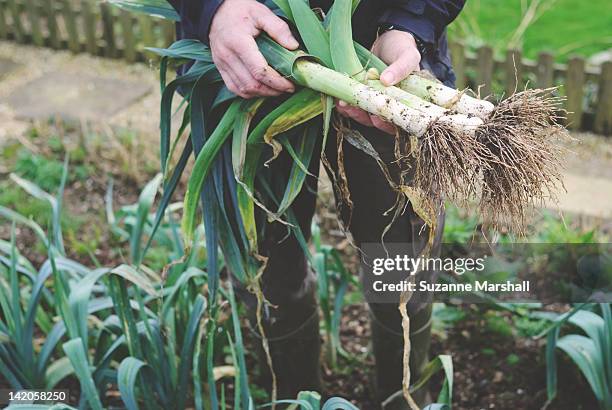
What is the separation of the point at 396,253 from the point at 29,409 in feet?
2.84

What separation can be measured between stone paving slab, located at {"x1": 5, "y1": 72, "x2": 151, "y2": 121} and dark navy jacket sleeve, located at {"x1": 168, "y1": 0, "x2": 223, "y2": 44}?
2333 mm

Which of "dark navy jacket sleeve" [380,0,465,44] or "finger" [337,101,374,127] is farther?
"dark navy jacket sleeve" [380,0,465,44]

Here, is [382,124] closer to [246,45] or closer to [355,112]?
[355,112]

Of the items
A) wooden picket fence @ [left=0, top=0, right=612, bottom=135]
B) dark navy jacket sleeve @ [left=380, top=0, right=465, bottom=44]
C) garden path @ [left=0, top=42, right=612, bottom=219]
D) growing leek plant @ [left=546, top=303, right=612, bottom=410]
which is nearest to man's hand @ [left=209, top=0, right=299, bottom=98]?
dark navy jacket sleeve @ [left=380, top=0, right=465, bottom=44]

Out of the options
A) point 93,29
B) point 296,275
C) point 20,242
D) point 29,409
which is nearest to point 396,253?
point 296,275

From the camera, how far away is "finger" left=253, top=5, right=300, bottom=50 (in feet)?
5.14

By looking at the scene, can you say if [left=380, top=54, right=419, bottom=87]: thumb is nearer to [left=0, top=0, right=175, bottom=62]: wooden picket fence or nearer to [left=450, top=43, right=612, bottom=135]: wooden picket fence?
[left=450, top=43, right=612, bottom=135]: wooden picket fence

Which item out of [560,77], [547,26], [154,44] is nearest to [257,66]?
[560,77]

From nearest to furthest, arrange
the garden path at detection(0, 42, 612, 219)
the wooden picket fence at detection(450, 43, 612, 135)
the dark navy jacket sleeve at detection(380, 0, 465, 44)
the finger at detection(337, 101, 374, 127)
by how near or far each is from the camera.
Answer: the finger at detection(337, 101, 374, 127) → the dark navy jacket sleeve at detection(380, 0, 465, 44) → the garden path at detection(0, 42, 612, 219) → the wooden picket fence at detection(450, 43, 612, 135)

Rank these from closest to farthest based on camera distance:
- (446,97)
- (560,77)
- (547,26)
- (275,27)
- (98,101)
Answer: (446,97) < (275,27) < (560,77) < (98,101) < (547,26)

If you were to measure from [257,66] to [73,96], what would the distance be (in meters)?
2.98

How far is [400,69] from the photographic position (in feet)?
4.83

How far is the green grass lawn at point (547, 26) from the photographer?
4348mm

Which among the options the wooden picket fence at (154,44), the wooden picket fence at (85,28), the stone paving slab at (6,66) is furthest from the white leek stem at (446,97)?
the stone paving slab at (6,66)
